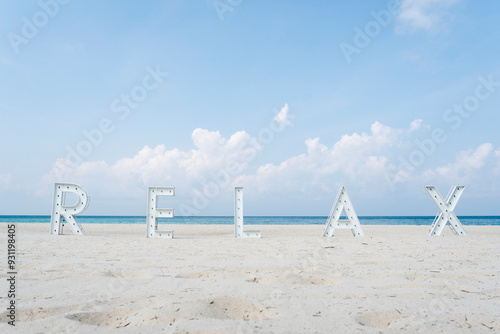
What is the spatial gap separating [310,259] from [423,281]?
177 cm

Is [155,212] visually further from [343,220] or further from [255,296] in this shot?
[255,296]

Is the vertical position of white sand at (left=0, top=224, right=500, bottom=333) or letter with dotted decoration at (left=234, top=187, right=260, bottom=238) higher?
letter with dotted decoration at (left=234, top=187, right=260, bottom=238)

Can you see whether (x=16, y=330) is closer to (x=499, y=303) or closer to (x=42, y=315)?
(x=42, y=315)

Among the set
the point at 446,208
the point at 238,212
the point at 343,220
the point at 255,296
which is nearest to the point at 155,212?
the point at 238,212

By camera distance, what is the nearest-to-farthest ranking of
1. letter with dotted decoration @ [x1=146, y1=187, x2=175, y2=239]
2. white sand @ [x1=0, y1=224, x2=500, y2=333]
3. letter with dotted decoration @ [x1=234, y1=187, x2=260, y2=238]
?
white sand @ [x1=0, y1=224, x2=500, y2=333], letter with dotted decoration @ [x1=146, y1=187, x2=175, y2=239], letter with dotted decoration @ [x1=234, y1=187, x2=260, y2=238]

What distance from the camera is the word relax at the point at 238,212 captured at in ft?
34.0

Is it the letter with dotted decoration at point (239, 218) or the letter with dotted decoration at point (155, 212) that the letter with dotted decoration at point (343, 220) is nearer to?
the letter with dotted decoration at point (239, 218)

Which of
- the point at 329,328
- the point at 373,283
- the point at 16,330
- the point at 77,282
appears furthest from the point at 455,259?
the point at 16,330

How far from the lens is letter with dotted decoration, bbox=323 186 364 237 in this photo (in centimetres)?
1036

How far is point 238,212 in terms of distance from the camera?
10.8m

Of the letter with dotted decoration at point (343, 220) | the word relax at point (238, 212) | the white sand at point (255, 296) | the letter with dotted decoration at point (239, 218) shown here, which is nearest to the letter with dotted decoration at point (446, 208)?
the word relax at point (238, 212)

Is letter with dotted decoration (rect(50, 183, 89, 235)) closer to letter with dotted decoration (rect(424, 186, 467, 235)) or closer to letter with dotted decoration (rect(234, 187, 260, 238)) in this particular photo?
letter with dotted decoration (rect(234, 187, 260, 238))

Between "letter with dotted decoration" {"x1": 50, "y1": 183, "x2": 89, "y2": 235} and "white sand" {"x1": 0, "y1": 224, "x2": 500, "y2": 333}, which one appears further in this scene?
→ "letter with dotted decoration" {"x1": 50, "y1": 183, "x2": 89, "y2": 235}

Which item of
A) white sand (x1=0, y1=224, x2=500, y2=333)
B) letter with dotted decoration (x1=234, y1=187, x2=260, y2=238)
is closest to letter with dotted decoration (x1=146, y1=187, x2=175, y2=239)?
letter with dotted decoration (x1=234, y1=187, x2=260, y2=238)
